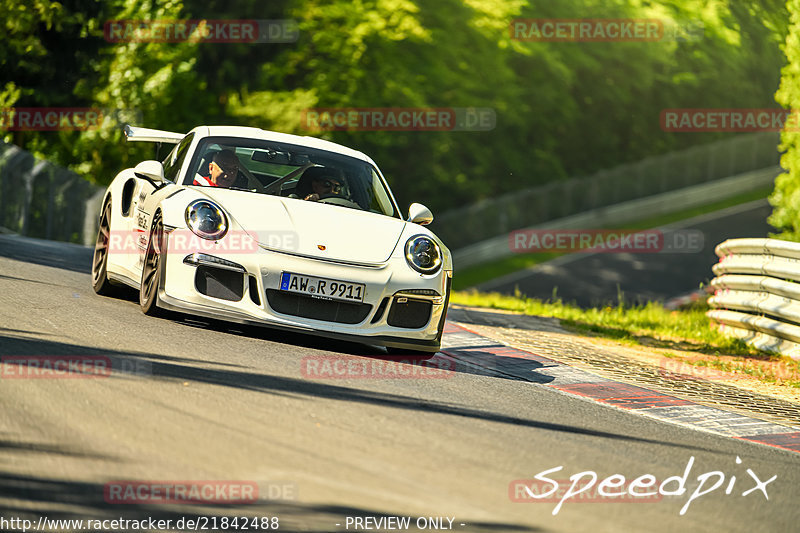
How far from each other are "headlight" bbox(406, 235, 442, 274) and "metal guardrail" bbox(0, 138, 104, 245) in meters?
13.1

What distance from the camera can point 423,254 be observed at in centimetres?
769

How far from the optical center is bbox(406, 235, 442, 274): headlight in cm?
760

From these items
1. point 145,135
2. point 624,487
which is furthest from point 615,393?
point 145,135

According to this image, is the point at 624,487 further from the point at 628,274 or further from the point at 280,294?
the point at 628,274

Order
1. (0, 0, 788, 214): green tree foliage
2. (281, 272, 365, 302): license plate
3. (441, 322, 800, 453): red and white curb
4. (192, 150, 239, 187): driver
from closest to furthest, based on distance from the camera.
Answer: (441, 322, 800, 453): red and white curb < (281, 272, 365, 302): license plate < (192, 150, 239, 187): driver < (0, 0, 788, 214): green tree foliage

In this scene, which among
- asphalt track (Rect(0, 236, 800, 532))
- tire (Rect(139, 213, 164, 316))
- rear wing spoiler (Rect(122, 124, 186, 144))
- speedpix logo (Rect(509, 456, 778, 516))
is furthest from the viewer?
rear wing spoiler (Rect(122, 124, 186, 144))

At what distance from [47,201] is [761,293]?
14.0m

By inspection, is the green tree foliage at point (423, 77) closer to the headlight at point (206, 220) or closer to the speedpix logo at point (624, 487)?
the headlight at point (206, 220)

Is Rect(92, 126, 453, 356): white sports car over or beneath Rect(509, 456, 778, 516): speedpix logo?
over

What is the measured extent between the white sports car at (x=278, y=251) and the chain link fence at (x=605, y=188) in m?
27.0

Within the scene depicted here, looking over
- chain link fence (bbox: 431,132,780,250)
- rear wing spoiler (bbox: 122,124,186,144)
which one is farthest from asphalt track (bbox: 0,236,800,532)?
chain link fence (bbox: 431,132,780,250)

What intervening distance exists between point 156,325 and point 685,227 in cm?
3368

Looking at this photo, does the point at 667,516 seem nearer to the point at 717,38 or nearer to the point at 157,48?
the point at 157,48

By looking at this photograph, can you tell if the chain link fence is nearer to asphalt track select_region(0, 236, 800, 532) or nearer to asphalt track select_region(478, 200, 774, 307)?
asphalt track select_region(478, 200, 774, 307)
